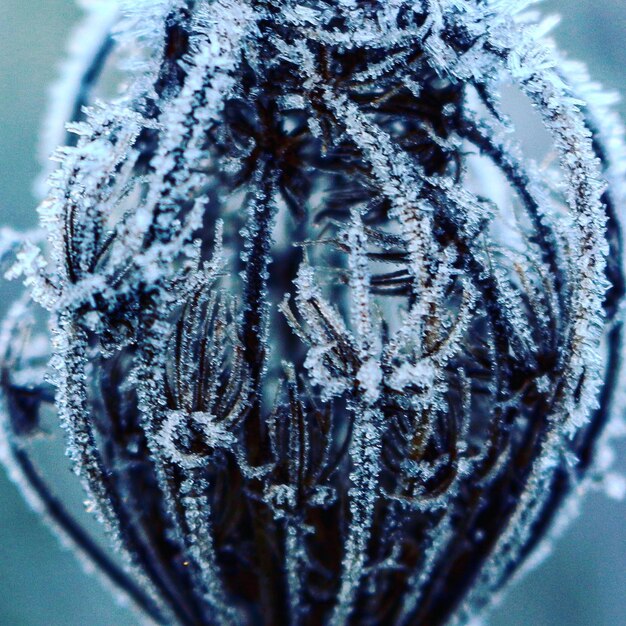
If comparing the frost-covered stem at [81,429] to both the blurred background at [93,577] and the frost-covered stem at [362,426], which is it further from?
the blurred background at [93,577]

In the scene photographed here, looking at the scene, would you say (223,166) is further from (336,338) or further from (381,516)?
(381,516)

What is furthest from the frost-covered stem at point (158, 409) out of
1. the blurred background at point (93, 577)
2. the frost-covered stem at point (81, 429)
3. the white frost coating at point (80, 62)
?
the blurred background at point (93, 577)

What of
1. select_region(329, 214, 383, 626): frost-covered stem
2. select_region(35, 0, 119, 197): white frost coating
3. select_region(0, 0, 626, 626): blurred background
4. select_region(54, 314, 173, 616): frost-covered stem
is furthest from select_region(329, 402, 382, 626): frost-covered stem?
select_region(0, 0, 626, 626): blurred background

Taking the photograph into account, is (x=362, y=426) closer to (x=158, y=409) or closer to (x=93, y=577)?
(x=158, y=409)

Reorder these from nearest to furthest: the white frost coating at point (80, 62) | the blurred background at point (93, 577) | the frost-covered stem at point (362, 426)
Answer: the frost-covered stem at point (362, 426) < the white frost coating at point (80, 62) < the blurred background at point (93, 577)

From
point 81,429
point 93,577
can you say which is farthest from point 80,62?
point 93,577

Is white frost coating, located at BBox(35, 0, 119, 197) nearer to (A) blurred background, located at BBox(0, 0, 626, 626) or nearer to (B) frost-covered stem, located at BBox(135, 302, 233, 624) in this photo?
(B) frost-covered stem, located at BBox(135, 302, 233, 624)

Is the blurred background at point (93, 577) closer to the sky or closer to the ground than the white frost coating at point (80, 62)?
A: closer to the ground

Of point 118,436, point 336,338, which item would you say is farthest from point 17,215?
point 336,338

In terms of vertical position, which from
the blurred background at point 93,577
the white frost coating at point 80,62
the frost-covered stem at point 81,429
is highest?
the white frost coating at point 80,62
